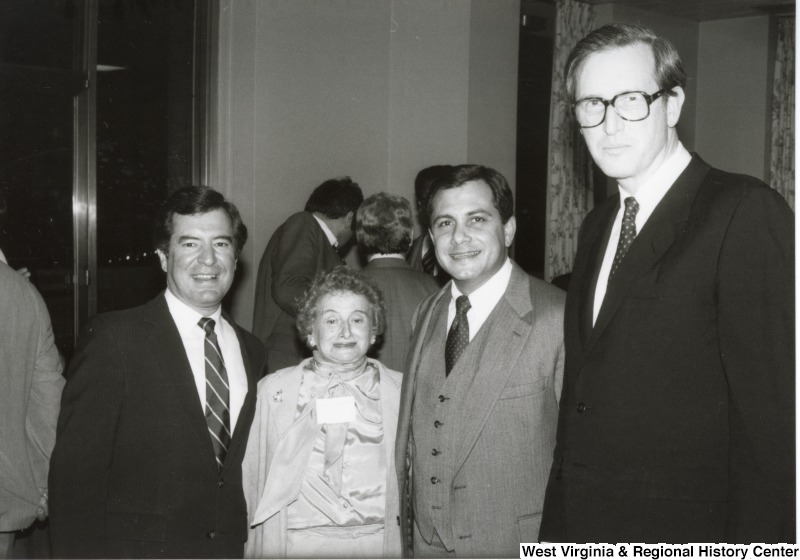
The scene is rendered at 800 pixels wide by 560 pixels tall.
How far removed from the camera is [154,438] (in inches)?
92.2

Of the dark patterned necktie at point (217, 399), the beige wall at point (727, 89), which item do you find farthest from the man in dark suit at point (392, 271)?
the beige wall at point (727, 89)

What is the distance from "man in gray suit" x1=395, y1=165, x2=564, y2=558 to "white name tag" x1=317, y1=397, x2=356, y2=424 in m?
0.18

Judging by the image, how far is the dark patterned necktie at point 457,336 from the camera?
242cm

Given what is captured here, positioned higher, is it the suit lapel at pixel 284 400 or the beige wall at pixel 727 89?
the beige wall at pixel 727 89

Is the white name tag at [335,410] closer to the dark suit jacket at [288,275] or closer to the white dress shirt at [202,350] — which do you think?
the white dress shirt at [202,350]

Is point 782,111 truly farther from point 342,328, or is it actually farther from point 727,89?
point 342,328

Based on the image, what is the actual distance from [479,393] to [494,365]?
0.29ft

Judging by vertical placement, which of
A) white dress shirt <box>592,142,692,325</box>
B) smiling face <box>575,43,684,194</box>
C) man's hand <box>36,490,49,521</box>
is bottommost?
man's hand <box>36,490,49,521</box>

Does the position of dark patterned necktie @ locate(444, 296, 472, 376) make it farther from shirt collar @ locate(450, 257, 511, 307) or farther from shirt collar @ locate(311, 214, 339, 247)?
shirt collar @ locate(311, 214, 339, 247)

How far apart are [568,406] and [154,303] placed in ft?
4.25

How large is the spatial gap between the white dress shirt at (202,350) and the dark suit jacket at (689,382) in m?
Result: 1.03

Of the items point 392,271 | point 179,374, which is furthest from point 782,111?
point 179,374

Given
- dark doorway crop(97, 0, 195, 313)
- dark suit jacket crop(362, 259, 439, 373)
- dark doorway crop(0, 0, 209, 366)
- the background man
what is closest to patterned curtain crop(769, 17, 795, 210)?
dark doorway crop(0, 0, 209, 366)

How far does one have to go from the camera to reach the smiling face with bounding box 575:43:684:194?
1910 millimetres
